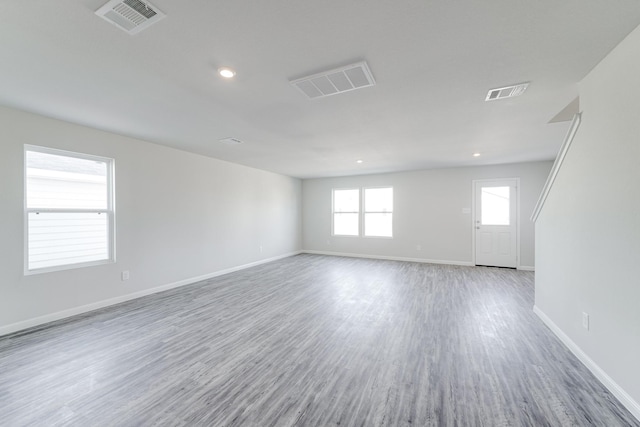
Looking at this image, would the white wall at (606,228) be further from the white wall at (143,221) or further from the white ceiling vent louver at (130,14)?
the white wall at (143,221)

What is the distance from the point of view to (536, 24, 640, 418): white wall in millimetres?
1690

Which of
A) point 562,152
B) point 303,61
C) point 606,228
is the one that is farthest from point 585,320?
point 303,61

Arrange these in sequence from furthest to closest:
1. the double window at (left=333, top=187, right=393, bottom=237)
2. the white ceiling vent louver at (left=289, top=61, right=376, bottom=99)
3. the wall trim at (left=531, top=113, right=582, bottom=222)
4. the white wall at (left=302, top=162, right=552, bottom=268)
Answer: the double window at (left=333, top=187, right=393, bottom=237) < the white wall at (left=302, top=162, right=552, bottom=268) < the wall trim at (left=531, top=113, right=582, bottom=222) < the white ceiling vent louver at (left=289, top=61, right=376, bottom=99)

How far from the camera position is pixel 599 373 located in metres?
2.03

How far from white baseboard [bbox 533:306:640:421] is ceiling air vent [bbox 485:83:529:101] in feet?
8.18

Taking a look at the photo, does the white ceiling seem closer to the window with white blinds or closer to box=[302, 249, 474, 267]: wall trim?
the window with white blinds

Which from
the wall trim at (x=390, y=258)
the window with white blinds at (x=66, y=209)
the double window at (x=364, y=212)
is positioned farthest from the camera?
the double window at (x=364, y=212)

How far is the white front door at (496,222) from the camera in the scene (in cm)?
610

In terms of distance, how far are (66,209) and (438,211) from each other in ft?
24.3

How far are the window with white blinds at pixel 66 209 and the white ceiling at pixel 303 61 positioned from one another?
0.63 meters

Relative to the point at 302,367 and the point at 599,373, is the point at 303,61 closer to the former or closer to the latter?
the point at 302,367

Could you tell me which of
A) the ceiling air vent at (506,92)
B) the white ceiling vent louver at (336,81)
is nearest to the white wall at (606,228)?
the ceiling air vent at (506,92)

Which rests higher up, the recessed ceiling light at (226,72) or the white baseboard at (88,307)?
the recessed ceiling light at (226,72)

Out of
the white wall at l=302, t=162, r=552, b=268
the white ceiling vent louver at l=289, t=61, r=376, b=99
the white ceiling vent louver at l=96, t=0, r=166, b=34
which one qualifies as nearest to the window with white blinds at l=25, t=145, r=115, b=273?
the white ceiling vent louver at l=96, t=0, r=166, b=34
